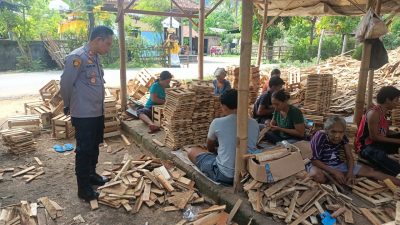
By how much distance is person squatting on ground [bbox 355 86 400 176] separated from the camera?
4.46 metres

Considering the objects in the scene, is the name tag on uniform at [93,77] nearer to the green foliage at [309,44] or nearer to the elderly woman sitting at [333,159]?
the elderly woman sitting at [333,159]

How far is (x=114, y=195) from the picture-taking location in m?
4.48

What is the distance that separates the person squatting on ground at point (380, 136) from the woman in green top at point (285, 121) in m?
0.96

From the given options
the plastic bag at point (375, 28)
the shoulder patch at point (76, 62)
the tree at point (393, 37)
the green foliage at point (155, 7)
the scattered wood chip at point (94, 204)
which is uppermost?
the green foliage at point (155, 7)

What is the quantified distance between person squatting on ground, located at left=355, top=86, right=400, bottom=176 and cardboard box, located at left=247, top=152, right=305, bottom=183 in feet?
4.76

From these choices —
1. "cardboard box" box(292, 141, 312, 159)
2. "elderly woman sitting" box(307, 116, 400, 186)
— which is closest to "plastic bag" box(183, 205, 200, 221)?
"elderly woman sitting" box(307, 116, 400, 186)

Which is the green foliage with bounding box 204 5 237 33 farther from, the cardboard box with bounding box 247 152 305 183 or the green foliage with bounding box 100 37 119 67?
the cardboard box with bounding box 247 152 305 183

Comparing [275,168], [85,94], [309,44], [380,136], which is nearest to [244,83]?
[275,168]

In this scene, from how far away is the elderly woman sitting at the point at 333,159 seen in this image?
13.4ft

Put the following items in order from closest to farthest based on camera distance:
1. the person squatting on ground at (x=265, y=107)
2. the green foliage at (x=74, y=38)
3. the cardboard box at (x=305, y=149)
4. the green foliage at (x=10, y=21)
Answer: the cardboard box at (x=305, y=149)
the person squatting on ground at (x=265, y=107)
the green foliage at (x=10, y=21)
the green foliage at (x=74, y=38)

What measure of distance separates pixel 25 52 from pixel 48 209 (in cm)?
1979

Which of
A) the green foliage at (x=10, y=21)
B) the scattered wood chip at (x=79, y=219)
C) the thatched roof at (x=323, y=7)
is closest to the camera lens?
the scattered wood chip at (x=79, y=219)

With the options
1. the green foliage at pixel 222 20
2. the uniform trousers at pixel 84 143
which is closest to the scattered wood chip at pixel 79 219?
the uniform trousers at pixel 84 143

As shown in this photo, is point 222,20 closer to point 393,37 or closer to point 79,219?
point 393,37
